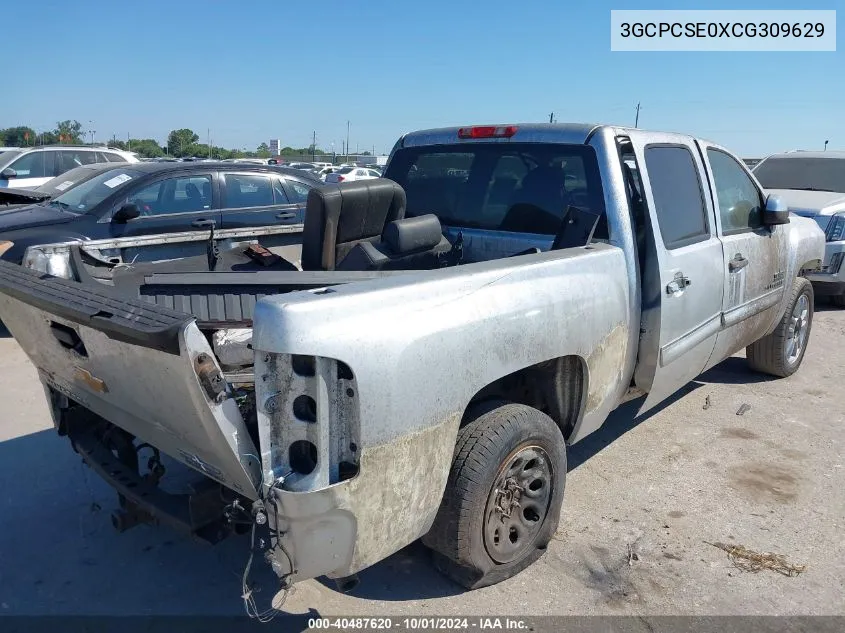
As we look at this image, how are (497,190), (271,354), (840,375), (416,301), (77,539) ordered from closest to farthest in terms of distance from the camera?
1. (271,354)
2. (416,301)
3. (77,539)
4. (497,190)
5. (840,375)

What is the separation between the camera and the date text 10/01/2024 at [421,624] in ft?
9.14

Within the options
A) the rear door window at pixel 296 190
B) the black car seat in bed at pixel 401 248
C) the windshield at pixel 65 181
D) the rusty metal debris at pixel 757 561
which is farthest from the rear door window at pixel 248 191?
the rusty metal debris at pixel 757 561

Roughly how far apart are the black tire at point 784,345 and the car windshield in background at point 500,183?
2.67 meters

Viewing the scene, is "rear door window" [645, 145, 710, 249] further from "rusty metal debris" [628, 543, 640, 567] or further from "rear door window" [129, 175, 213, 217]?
"rear door window" [129, 175, 213, 217]

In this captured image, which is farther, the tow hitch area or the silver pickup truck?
the tow hitch area

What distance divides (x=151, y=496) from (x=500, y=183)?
2.48 m

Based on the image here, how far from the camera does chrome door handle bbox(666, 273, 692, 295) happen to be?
3574mm

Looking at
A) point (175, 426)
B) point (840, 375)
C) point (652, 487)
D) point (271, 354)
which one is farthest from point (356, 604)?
point (840, 375)

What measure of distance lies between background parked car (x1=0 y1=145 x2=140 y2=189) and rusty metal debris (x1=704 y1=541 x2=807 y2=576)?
42.0 ft

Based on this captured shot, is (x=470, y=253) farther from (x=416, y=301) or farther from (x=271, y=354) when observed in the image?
(x=271, y=354)

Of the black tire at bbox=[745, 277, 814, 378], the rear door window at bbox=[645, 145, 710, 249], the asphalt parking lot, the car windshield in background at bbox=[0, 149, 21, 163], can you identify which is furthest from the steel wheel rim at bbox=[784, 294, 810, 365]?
the car windshield in background at bbox=[0, 149, 21, 163]

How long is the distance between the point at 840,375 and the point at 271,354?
5715 mm

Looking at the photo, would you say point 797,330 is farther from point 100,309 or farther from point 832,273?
point 100,309

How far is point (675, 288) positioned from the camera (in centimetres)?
362
